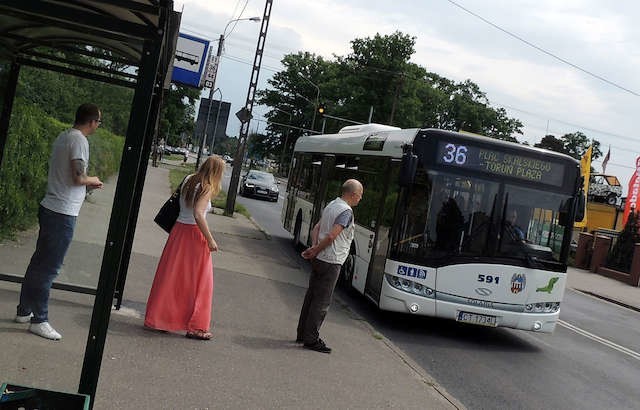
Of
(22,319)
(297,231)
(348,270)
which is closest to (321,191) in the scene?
(297,231)

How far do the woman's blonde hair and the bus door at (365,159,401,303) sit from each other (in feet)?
11.9

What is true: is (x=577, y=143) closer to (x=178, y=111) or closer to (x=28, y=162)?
(x=178, y=111)

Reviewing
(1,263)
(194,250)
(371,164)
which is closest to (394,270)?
(371,164)

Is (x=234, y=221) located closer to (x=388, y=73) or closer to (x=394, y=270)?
(x=394, y=270)

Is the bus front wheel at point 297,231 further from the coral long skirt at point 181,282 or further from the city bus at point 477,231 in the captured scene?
the coral long skirt at point 181,282

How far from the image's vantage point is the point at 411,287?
9.30 m

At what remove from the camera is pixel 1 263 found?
757cm

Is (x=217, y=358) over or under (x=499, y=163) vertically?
under

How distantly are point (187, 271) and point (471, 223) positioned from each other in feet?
14.0

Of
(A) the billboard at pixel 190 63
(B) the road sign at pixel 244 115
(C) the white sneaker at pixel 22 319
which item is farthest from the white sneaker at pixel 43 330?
(B) the road sign at pixel 244 115

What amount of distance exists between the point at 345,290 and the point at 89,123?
781 centimetres

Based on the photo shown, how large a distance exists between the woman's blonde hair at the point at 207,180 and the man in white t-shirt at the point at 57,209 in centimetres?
117

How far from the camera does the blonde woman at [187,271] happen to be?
655 cm

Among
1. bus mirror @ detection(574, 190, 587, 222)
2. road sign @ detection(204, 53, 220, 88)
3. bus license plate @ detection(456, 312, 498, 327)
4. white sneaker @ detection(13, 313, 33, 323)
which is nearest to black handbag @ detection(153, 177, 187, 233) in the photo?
white sneaker @ detection(13, 313, 33, 323)
